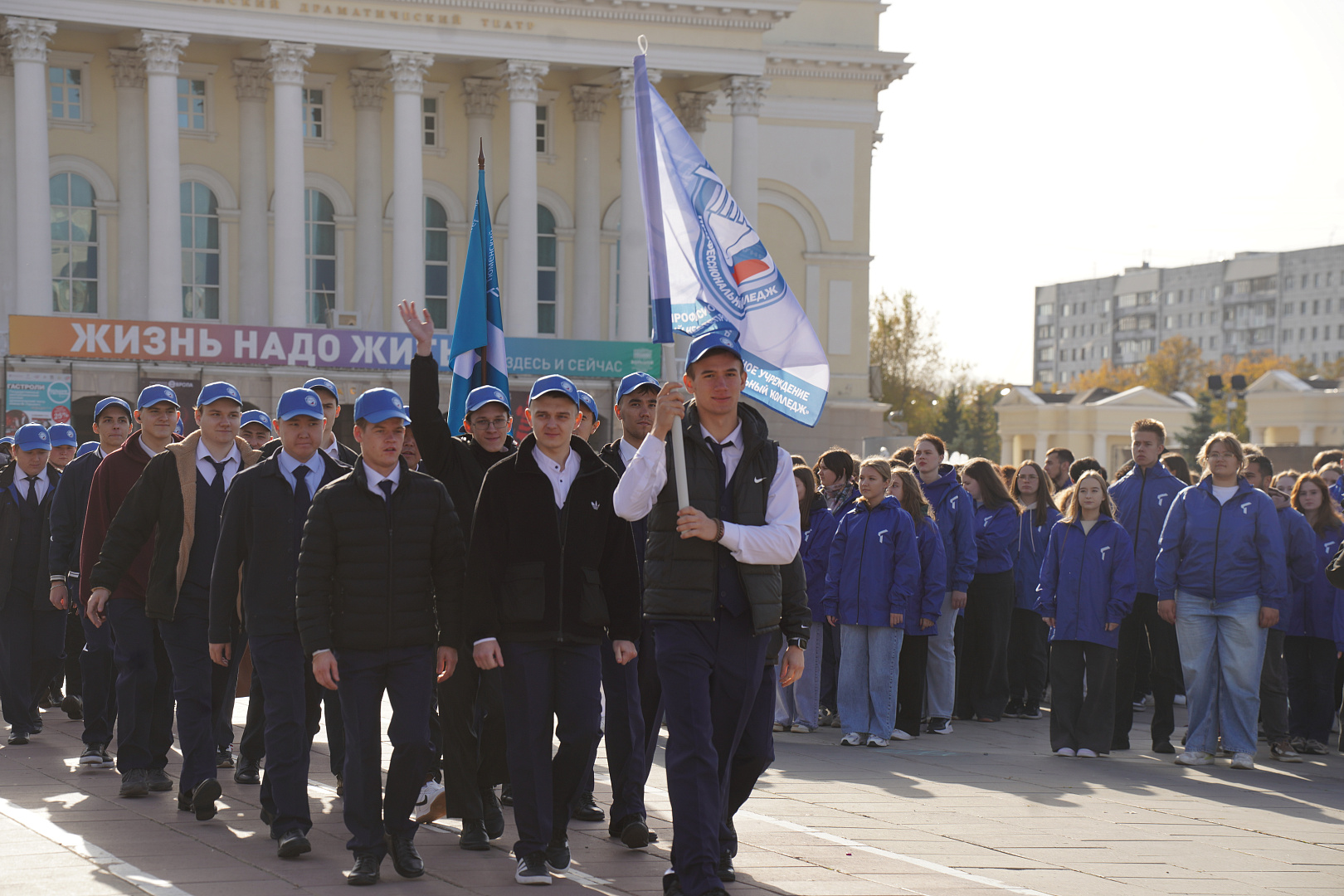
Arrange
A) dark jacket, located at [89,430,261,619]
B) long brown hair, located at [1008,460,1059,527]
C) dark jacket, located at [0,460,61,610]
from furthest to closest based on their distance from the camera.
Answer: long brown hair, located at [1008,460,1059,527]
dark jacket, located at [0,460,61,610]
dark jacket, located at [89,430,261,619]

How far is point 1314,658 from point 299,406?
823cm

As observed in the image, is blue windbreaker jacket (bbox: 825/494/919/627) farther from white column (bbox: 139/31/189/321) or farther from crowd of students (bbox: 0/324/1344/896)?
white column (bbox: 139/31/189/321)

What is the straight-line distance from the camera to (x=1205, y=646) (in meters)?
11.1

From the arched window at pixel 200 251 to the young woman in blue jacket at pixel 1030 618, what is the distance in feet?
107

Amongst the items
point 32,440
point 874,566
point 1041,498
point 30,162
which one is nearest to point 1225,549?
point 874,566

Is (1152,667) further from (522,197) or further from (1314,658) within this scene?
(522,197)

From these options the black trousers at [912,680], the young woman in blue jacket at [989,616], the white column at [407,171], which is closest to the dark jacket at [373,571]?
the black trousers at [912,680]

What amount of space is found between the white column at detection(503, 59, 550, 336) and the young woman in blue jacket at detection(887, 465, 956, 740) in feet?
101

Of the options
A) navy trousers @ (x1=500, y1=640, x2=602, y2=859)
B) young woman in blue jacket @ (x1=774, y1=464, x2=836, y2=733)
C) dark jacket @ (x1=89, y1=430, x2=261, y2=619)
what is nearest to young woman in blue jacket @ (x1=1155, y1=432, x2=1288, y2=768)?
young woman in blue jacket @ (x1=774, y1=464, x2=836, y2=733)

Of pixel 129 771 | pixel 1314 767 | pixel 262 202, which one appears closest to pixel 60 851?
pixel 129 771

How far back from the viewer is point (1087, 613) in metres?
11.2

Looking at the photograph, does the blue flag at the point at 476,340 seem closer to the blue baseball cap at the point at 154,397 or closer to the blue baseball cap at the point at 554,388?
the blue baseball cap at the point at 154,397

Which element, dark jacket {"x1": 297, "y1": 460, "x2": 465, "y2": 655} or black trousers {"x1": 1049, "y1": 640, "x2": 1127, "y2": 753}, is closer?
dark jacket {"x1": 297, "y1": 460, "x2": 465, "y2": 655}

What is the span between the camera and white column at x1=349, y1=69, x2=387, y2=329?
43.8m
